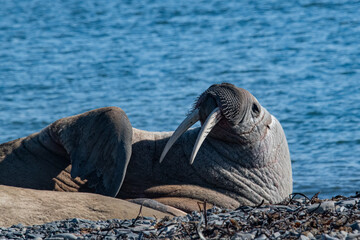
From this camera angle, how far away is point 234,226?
476 centimetres

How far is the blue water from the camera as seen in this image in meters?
11.9

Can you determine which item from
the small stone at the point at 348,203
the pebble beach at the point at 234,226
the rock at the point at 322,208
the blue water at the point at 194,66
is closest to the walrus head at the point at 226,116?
the pebble beach at the point at 234,226

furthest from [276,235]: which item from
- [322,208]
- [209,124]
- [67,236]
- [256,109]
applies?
[256,109]

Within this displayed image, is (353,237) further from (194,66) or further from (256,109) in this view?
(194,66)

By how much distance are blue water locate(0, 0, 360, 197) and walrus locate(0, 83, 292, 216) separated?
5.56ft

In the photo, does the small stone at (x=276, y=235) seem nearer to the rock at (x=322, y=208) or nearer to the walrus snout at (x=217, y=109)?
the rock at (x=322, y=208)

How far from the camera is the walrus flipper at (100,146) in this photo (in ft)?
22.0

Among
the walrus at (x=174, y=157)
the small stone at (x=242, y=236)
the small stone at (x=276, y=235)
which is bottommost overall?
the walrus at (x=174, y=157)

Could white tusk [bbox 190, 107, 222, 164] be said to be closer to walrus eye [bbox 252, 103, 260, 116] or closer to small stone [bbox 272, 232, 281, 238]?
walrus eye [bbox 252, 103, 260, 116]

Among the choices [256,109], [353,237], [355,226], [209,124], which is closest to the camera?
[353,237]

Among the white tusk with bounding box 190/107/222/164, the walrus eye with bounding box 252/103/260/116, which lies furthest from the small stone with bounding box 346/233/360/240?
Result: the walrus eye with bounding box 252/103/260/116

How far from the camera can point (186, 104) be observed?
13469mm

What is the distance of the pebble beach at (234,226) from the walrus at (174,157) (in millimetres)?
1306

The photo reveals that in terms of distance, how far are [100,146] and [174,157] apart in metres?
0.87
